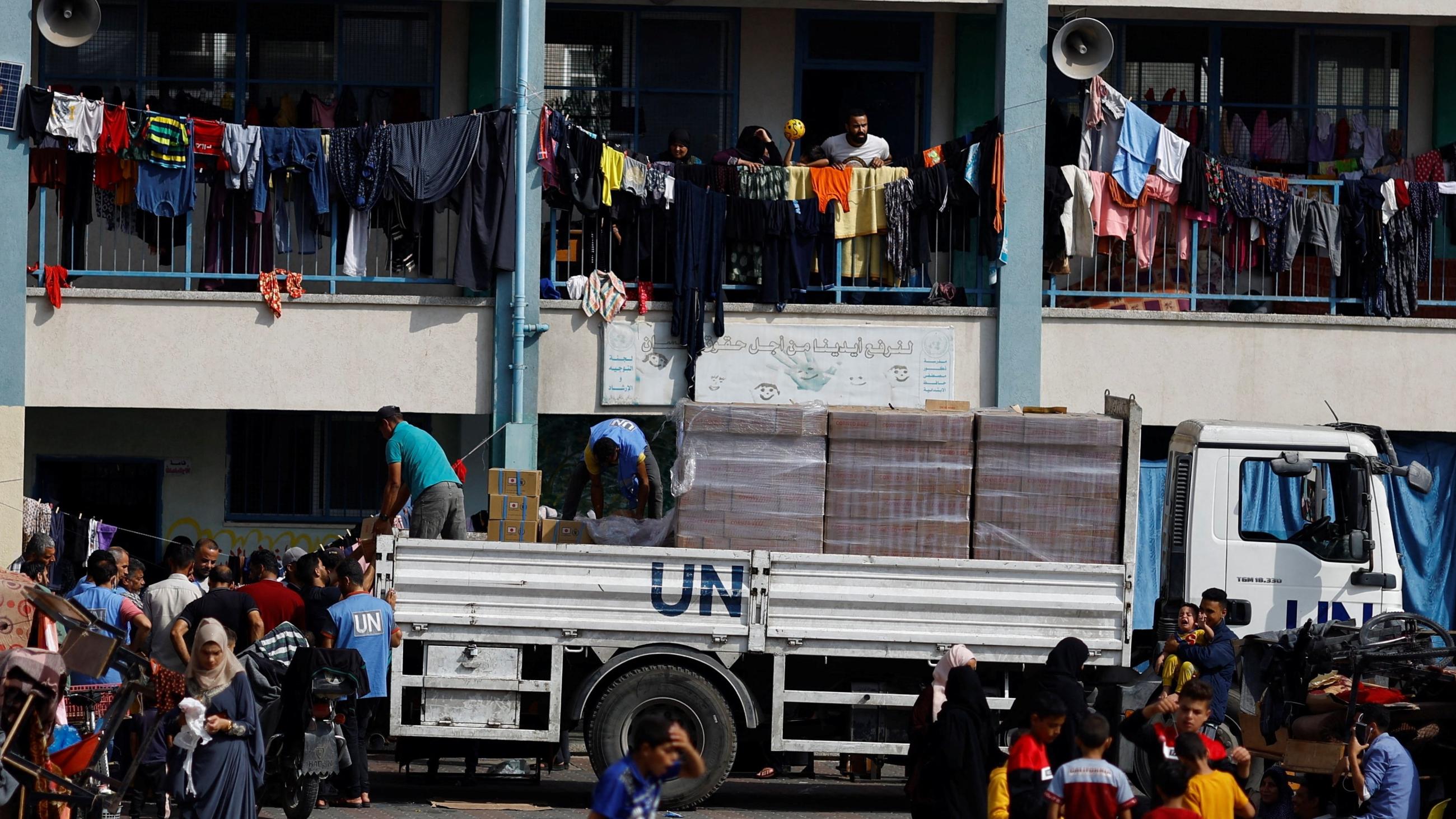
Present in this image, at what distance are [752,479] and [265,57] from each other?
845 centimetres

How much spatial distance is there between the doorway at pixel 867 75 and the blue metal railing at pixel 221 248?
12.5 ft

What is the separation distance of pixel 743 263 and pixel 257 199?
425 cm

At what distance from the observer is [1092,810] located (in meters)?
6.82

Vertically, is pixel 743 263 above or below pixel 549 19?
below

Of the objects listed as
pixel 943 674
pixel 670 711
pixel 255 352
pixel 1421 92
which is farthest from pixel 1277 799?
pixel 1421 92

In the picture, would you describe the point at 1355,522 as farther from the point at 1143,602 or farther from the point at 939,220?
the point at 939,220

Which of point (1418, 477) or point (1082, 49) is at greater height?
point (1082, 49)

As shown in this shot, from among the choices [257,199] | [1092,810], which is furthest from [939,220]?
[1092,810]

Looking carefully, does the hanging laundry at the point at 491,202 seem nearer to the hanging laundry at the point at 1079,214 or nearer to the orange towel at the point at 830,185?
the orange towel at the point at 830,185

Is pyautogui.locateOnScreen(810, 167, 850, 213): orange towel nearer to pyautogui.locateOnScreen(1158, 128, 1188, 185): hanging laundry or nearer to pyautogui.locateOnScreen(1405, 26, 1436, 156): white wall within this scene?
pyautogui.locateOnScreen(1158, 128, 1188, 185): hanging laundry

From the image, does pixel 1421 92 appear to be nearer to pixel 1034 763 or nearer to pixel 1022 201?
pixel 1022 201

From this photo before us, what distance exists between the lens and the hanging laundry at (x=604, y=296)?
14602 mm

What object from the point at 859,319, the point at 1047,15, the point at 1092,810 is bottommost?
the point at 1092,810

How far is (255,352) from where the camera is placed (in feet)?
47.6
